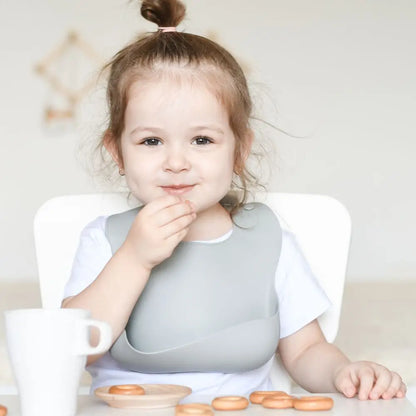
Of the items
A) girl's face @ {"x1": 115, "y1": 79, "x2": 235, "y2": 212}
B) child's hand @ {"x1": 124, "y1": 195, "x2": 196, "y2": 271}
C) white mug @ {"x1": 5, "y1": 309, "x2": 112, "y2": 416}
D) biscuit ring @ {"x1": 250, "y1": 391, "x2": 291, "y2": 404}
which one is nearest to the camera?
white mug @ {"x1": 5, "y1": 309, "x2": 112, "y2": 416}

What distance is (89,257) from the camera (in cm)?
117

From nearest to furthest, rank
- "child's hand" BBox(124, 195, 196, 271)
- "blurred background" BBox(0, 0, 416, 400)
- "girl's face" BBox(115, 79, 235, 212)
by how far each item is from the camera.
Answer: "child's hand" BBox(124, 195, 196, 271), "girl's face" BBox(115, 79, 235, 212), "blurred background" BBox(0, 0, 416, 400)

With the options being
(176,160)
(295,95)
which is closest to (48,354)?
(176,160)

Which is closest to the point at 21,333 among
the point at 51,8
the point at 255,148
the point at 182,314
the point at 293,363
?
the point at 182,314

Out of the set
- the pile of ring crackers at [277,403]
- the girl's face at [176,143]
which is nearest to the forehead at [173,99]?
the girl's face at [176,143]

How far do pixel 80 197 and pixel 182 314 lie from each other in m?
0.27

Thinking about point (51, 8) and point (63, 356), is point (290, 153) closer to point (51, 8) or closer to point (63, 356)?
point (51, 8)

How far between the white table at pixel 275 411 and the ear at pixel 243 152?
0.49m

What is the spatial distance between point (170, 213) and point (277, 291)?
0.28 metres

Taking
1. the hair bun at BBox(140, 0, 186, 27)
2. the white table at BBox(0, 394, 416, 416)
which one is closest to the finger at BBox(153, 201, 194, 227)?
the white table at BBox(0, 394, 416, 416)

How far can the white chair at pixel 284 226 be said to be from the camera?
125cm

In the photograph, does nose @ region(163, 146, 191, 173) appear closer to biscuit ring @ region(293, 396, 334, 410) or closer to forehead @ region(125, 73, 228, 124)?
forehead @ region(125, 73, 228, 124)

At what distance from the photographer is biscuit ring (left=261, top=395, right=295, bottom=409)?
77cm

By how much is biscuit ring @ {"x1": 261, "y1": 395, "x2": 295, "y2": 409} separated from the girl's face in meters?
0.39
